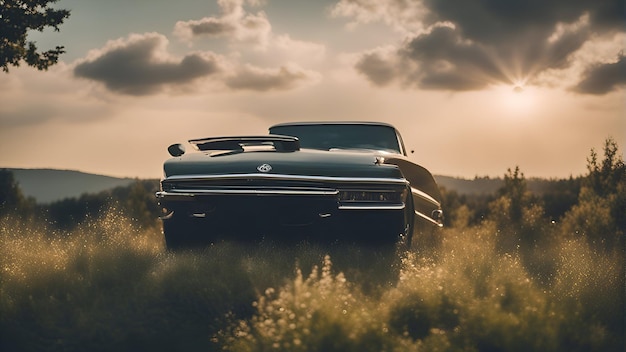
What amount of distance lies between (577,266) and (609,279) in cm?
58

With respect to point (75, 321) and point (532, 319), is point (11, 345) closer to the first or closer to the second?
point (75, 321)

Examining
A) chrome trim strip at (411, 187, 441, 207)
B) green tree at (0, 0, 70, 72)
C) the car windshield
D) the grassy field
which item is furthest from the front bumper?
green tree at (0, 0, 70, 72)

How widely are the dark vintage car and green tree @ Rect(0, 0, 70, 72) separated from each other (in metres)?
10.6

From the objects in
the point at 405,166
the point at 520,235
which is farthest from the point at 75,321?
the point at 520,235

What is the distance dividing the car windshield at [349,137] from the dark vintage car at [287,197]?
1253 mm

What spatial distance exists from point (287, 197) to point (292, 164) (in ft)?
1.08

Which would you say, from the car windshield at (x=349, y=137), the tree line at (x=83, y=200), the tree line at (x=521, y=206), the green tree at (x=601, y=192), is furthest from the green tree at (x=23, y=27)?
the green tree at (x=601, y=192)

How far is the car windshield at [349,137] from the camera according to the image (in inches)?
322

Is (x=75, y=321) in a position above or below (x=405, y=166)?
below

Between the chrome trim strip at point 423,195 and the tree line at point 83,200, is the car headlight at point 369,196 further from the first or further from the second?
the tree line at point 83,200

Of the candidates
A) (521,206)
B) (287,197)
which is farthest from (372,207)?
(521,206)

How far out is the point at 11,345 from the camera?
17.6 ft

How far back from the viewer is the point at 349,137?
27.2 feet

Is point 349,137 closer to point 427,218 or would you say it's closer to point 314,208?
point 427,218
